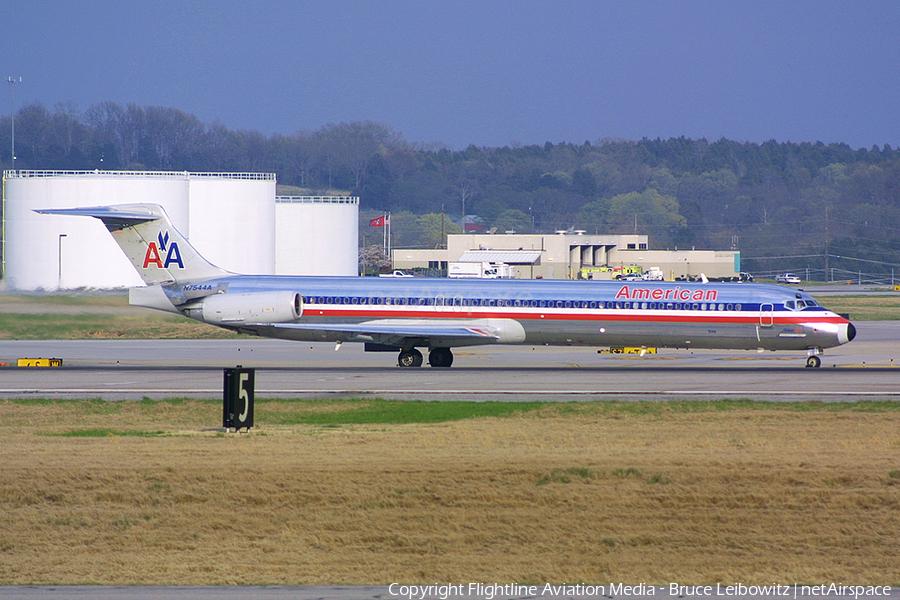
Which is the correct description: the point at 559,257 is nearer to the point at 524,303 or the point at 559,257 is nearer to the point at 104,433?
the point at 524,303

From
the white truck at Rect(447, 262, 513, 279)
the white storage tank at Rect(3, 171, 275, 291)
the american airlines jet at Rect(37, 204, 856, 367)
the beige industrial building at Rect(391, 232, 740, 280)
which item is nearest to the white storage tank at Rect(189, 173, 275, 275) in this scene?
the white storage tank at Rect(3, 171, 275, 291)

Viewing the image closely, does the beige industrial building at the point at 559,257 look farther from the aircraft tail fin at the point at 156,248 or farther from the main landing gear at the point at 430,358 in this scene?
the aircraft tail fin at the point at 156,248

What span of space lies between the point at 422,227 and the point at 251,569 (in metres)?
176

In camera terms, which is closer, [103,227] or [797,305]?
[797,305]

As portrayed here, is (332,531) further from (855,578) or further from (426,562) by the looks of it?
(855,578)

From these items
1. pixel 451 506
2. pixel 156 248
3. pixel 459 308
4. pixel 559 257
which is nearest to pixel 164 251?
pixel 156 248

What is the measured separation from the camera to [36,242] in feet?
225

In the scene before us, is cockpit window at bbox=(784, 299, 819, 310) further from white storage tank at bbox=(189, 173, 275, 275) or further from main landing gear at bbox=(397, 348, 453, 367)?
white storage tank at bbox=(189, 173, 275, 275)

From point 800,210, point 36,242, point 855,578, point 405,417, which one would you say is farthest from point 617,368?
point 800,210

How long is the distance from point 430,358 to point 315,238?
162ft

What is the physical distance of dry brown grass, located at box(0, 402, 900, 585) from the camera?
A: 11.8m

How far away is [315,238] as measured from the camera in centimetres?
8362

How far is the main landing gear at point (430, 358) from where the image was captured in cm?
3553

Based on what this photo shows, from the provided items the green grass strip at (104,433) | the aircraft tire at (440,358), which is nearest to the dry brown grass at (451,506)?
the green grass strip at (104,433)
